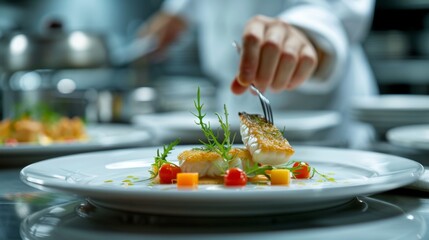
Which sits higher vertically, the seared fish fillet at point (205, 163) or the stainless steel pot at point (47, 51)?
the stainless steel pot at point (47, 51)

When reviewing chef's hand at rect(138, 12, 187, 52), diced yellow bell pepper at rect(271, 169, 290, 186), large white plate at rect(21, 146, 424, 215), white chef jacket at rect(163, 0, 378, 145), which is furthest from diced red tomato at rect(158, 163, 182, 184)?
chef's hand at rect(138, 12, 187, 52)

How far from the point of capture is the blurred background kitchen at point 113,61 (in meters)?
1.83

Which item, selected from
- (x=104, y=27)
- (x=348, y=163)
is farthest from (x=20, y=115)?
(x=104, y=27)

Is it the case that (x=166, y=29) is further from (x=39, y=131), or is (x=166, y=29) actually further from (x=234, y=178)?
(x=234, y=178)

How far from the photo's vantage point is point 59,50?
1788mm

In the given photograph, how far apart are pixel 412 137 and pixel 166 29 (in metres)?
1.69

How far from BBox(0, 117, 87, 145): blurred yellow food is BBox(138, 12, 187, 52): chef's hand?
1.29 m

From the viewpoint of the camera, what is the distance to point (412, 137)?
4.96 feet

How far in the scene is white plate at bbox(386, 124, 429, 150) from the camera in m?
1.40

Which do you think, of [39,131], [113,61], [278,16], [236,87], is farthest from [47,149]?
[113,61]

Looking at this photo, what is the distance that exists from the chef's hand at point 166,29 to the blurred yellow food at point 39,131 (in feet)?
4.23

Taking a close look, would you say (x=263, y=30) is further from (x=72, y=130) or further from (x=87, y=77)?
(x=87, y=77)

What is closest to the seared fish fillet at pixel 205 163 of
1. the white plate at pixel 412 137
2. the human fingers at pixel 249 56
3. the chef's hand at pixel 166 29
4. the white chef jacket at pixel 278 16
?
the human fingers at pixel 249 56

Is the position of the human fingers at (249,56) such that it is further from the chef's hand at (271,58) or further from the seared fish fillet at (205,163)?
the seared fish fillet at (205,163)
